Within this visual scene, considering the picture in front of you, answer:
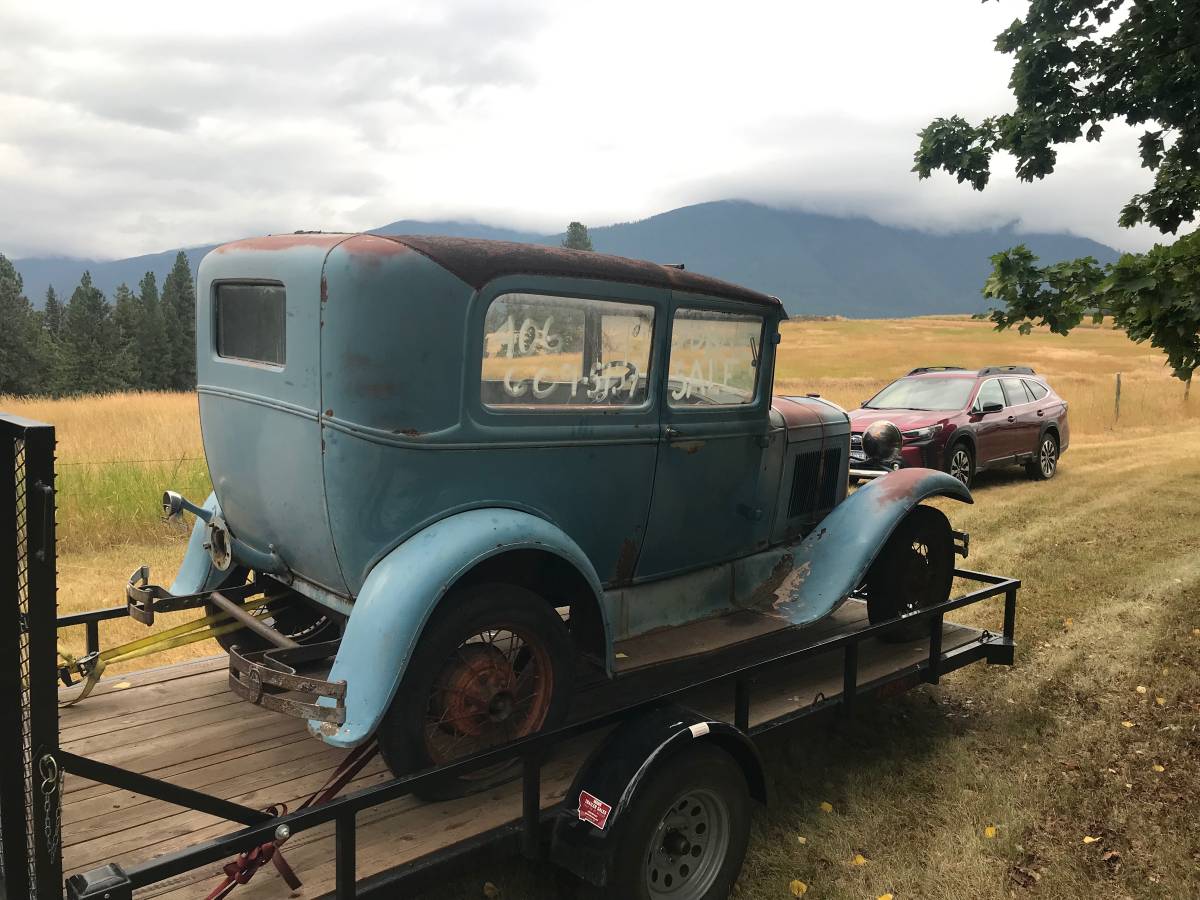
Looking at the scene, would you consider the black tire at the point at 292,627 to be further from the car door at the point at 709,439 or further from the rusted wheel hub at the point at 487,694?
the car door at the point at 709,439

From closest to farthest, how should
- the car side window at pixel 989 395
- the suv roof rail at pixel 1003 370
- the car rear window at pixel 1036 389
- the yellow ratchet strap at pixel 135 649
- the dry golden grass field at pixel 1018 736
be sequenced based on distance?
the yellow ratchet strap at pixel 135 649, the dry golden grass field at pixel 1018 736, the car side window at pixel 989 395, the suv roof rail at pixel 1003 370, the car rear window at pixel 1036 389

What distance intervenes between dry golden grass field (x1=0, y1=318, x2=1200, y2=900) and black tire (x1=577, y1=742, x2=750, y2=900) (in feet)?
1.32

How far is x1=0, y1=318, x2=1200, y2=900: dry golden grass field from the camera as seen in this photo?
12.4 feet

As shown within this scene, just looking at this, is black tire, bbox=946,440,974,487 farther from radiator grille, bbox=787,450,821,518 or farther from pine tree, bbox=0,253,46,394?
pine tree, bbox=0,253,46,394

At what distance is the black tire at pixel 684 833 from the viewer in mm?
2924

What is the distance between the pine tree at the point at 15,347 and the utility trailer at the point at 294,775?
176 ft

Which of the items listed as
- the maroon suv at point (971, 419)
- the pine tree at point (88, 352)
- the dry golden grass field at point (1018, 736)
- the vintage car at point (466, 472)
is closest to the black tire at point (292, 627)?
the vintage car at point (466, 472)

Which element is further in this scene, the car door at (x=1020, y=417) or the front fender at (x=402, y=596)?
the car door at (x=1020, y=417)

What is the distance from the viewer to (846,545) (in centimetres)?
464

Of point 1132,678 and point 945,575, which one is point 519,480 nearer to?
point 945,575

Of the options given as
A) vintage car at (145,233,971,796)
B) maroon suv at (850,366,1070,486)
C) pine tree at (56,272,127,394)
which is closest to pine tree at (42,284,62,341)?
pine tree at (56,272,127,394)

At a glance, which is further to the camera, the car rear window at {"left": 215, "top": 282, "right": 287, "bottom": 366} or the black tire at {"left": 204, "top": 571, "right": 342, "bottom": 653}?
the black tire at {"left": 204, "top": 571, "right": 342, "bottom": 653}

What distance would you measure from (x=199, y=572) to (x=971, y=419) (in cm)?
1093

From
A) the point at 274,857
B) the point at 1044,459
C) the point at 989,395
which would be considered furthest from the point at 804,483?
the point at 1044,459
